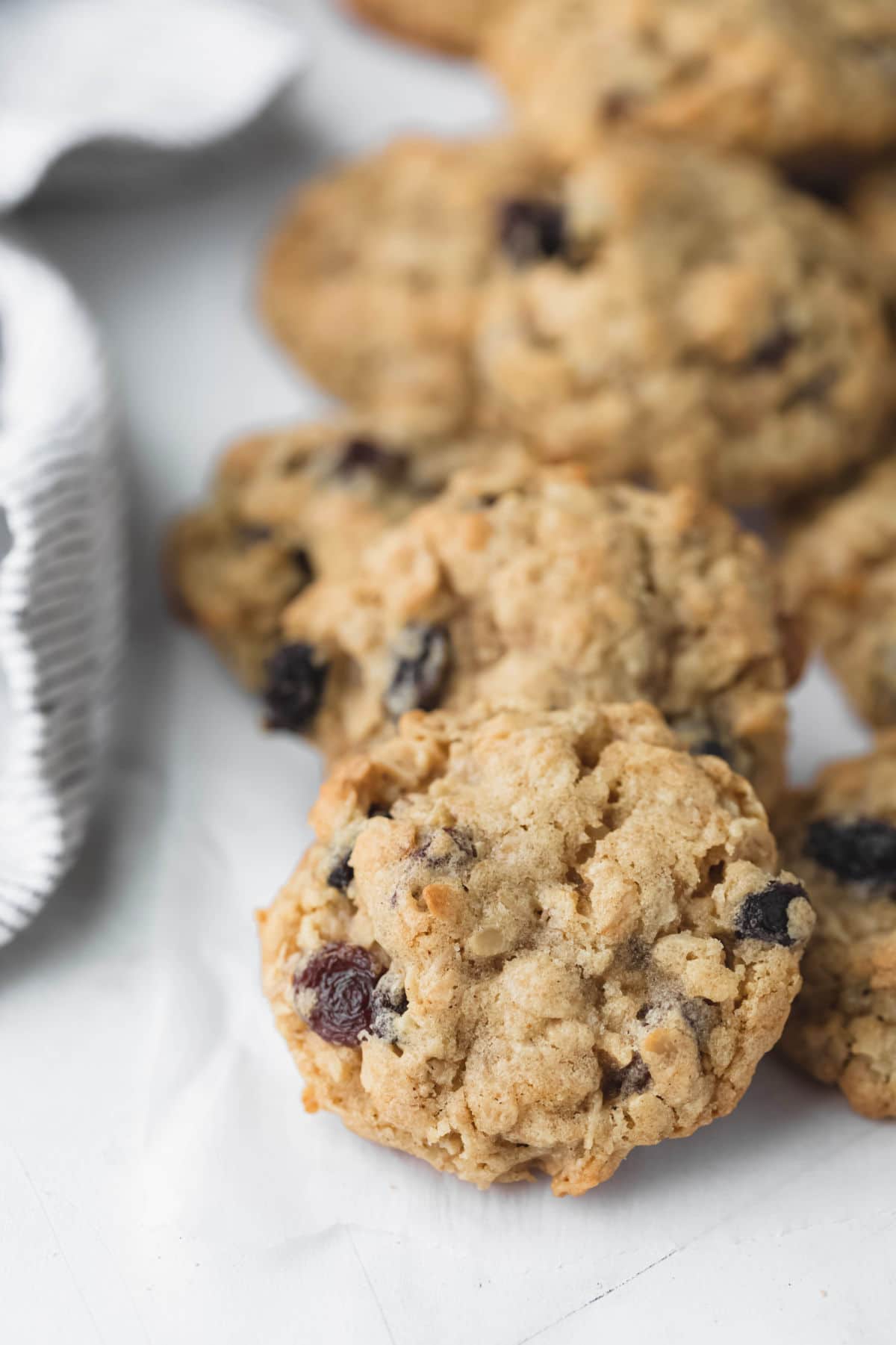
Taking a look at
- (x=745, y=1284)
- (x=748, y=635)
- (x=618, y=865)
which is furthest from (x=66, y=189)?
(x=745, y=1284)

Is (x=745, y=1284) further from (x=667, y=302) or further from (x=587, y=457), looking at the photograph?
(x=667, y=302)

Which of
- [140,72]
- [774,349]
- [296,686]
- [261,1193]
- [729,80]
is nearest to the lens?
[261,1193]

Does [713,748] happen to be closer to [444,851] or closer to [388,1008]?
[444,851]

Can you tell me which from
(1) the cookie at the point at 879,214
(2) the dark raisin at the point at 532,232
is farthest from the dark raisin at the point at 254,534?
(1) the cookie at the point at 879,214

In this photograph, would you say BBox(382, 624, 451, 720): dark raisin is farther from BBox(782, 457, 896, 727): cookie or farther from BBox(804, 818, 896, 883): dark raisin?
BBox(782, 457, 896, 727): cookie

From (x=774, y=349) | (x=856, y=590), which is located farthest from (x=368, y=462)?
(x=856, y=590)

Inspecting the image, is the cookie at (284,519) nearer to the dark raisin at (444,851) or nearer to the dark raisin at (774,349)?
the dark raisin at (774,349)
